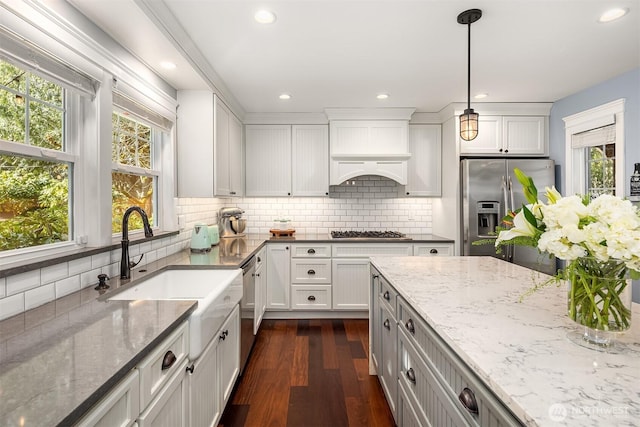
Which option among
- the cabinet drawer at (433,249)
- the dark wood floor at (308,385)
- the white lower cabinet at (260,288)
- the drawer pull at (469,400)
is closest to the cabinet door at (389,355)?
the dark wood floor at (308,385)

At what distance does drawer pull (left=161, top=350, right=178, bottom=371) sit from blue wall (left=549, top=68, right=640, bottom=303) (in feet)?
11.4

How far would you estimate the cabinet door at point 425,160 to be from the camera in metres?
4.06

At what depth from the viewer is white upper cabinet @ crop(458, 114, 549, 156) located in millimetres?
3666

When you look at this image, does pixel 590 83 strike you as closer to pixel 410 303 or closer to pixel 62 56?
pixel 410 303

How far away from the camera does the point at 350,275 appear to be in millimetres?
3754

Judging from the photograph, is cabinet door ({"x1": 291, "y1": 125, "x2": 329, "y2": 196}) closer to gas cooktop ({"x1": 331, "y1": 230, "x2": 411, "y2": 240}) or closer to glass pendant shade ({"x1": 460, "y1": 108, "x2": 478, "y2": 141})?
gas cooktop ({"x1": 331, "y1": 230, "x2": 411, "y2": 240})

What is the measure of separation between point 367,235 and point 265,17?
8.69ft

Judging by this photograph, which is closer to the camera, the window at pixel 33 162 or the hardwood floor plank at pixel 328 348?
the window at pixel 33 162

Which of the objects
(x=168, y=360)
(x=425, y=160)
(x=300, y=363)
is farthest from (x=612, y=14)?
(x=300, y=363)

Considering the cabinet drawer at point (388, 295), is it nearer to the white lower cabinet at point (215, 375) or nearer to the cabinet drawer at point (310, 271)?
the white lower cabinet at point (215, 375)

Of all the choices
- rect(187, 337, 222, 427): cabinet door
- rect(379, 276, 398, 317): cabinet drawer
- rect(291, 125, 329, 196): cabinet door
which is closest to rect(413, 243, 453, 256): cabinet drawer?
rect(291, 125, 329, 196): cabinet door

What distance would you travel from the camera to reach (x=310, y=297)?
3.76 m

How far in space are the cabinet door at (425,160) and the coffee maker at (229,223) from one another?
211cm

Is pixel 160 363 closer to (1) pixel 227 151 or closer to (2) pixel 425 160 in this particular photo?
(1) pixel 227 151
